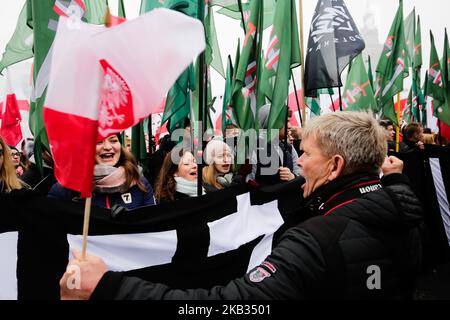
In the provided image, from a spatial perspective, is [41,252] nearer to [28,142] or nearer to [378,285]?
[378,285]

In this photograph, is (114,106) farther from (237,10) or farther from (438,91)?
(438,91)

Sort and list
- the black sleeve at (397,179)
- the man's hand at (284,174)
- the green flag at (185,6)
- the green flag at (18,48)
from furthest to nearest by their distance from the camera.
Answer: the green flag at (18,48), the man's hand at (284,174), the green flag at (185,6), the black sleeve at (397,179)

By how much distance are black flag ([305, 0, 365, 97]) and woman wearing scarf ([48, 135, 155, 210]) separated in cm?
298

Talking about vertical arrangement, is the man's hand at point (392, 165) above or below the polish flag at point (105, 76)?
below

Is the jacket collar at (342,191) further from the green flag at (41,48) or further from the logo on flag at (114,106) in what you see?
the green flag at (41,48)

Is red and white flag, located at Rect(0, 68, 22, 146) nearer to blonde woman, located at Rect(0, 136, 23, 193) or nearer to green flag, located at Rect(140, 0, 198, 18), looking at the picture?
blonde woman, located at Rect(0, 136, 23, 193)

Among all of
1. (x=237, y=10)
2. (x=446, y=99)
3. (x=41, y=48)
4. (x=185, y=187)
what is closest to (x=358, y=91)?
(x=446, y=99)

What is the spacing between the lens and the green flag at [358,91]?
7500 mm

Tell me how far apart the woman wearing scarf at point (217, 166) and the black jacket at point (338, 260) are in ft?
9.19

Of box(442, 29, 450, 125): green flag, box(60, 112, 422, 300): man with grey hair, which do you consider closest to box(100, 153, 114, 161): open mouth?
box(60, 112, 422, 300): man with grey hair

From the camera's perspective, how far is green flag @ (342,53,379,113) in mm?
7500

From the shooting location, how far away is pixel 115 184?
9.85 feet

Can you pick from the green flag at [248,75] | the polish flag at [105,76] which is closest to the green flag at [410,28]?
the green flag at [248,75]

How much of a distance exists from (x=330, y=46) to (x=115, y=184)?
3.60m
